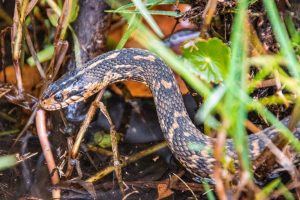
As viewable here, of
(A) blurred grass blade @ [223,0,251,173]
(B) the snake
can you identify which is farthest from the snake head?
(A) blurred grass blade @ [223,0,251,173]

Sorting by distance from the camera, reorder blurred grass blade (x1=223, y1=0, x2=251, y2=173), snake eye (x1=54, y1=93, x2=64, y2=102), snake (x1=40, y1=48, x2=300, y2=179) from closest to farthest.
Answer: blurred grass blade (x1=223, y1=0, x2=251, y2=173) < snake (x1=40, y1=48, x2=300, y2=179) < snake eye (x1=54, y1=93, x2=64, y2=102)

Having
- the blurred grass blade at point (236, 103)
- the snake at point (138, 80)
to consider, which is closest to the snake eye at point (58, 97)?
the snake at point (138, 80)

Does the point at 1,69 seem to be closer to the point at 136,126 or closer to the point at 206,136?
the point at 136,126

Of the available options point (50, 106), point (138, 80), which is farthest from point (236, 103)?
point (50, 106)

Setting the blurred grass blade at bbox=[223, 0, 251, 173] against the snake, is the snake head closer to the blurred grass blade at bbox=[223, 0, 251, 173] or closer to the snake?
the snake

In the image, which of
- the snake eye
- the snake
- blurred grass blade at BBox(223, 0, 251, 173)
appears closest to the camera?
blurred grass blade at BBox(223, 0, 251, 173)

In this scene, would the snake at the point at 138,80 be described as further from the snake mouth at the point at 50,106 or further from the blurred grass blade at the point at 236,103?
the blurred grass blade at the point at 236,103

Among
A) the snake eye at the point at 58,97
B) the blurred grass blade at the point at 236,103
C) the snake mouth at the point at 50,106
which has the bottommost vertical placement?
the snake mouth at the point at 50,106

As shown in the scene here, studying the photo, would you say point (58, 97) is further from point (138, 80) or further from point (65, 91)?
point (138, 80)

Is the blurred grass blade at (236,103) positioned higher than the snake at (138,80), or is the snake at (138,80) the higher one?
the blurred grass blade at (236,103)
